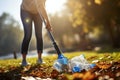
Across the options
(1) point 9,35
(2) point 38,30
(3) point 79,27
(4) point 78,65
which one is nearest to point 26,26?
(2) point 38,30

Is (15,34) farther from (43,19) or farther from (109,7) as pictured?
(43,19)

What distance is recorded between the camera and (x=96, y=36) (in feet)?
417

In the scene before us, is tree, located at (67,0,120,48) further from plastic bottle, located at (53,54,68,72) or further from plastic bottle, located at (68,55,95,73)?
plastic bottle, located at (53,54,68,72)

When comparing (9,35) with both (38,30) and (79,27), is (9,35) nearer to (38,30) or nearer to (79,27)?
(79,27)

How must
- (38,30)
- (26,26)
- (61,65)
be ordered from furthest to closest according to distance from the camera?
(38,30) < (26,26) < (61,65)

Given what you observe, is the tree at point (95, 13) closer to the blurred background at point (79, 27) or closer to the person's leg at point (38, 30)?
the blurred background at point (79, 27)

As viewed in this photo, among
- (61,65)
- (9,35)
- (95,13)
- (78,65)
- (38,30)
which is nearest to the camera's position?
(78,65)

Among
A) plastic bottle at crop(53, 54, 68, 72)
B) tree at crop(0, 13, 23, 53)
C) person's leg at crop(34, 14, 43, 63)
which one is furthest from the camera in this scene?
tree at crop(0, 13, 23, 53)

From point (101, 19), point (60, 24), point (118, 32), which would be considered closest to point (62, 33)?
point (60, 24)

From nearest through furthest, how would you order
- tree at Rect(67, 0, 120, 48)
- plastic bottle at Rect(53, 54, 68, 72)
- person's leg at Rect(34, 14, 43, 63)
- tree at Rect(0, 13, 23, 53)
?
plastic bottle at Rect(53, 54, 68, 72) < person's leg at Rect(34, 14, 43, 63) < tree at Rect(67, 0, 120, 48) < tree at Rect(0, 13, 23, 53)

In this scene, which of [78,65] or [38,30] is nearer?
[78,65]

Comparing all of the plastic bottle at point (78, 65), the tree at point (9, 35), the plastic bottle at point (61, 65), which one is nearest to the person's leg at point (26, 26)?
the plastic bottle at point (61, 65)

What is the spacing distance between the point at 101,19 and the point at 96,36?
264ft

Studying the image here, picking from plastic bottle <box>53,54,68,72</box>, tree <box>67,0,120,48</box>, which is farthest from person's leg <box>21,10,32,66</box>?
tree <box>67,0,120,48</box>
